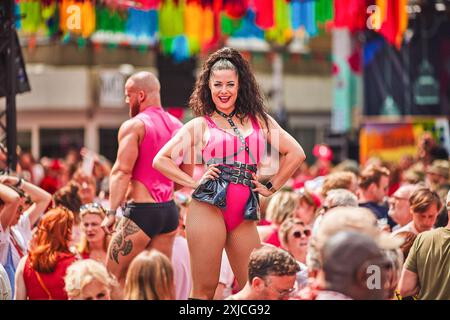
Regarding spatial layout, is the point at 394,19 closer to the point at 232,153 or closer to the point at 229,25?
the point at 229,25

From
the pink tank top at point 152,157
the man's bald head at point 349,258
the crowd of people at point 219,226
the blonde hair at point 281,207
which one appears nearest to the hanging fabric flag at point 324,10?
the crowd of people at point 219,226

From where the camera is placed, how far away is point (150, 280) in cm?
489

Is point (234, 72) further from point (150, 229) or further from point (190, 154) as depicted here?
point (150, 229)

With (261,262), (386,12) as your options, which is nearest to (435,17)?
(386,12)

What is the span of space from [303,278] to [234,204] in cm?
91

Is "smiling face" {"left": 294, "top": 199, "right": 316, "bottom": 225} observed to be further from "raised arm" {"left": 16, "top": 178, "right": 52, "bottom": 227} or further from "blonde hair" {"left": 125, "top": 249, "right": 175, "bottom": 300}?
"blonde hair" {"left": 125, "top": 249, "right": 175, "bottom": 300}

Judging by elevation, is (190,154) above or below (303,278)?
above

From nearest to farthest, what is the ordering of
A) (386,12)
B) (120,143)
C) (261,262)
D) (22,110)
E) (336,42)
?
(261,262) < (120,143) < (386,12) < (336,42) < (22,110)

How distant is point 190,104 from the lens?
623 centimetres

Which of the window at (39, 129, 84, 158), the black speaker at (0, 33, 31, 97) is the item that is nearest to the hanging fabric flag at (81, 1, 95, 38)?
the black speaker at (0, 33, 31, 97)

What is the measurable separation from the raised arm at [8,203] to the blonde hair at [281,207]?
2.22 meters

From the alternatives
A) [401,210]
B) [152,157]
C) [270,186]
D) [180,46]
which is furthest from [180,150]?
[180,46]

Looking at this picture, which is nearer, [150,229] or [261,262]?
[261,262]

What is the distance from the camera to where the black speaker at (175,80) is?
19484 millimetres
